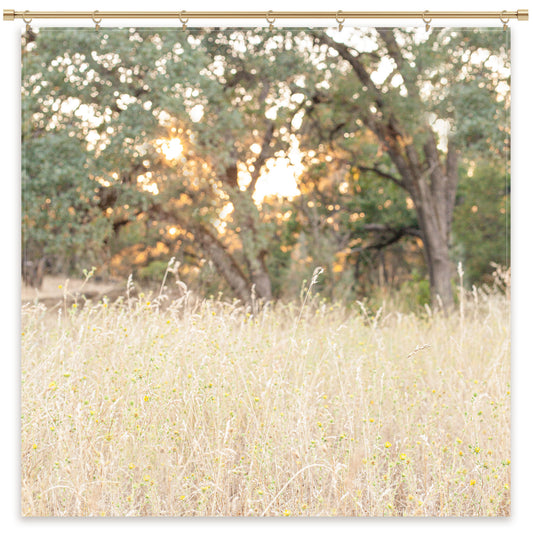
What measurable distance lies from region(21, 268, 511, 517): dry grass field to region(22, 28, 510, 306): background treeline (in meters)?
1.14

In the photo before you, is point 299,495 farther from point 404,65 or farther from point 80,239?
point 404,65

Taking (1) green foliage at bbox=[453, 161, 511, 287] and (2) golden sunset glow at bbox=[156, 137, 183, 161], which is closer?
(2) golden sunset glow at bbox=[156, 137, 183, 161]

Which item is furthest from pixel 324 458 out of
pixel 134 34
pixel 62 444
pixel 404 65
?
pixel 404 65

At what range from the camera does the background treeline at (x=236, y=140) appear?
3.94m

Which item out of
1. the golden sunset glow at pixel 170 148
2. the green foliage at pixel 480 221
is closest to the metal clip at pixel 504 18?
the green foliage at pixel 480 221

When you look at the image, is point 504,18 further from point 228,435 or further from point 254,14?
point 228,435

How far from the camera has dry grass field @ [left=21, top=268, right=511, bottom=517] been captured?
92.7 inches

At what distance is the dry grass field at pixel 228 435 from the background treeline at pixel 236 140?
114 centimetres

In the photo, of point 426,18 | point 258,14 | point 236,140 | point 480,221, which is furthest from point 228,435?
point 480,221

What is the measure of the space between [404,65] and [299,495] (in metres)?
3.67

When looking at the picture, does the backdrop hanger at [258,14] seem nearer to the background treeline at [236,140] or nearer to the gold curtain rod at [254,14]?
the gold curtain rod at [254,14]

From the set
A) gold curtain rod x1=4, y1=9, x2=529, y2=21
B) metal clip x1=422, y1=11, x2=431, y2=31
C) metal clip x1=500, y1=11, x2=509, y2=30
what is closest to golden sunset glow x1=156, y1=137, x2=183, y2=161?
gold curtain rod x1=4, y1=9, x2=529, y2=21

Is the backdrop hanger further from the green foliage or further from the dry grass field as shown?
the green foliage

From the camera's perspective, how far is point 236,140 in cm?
472
